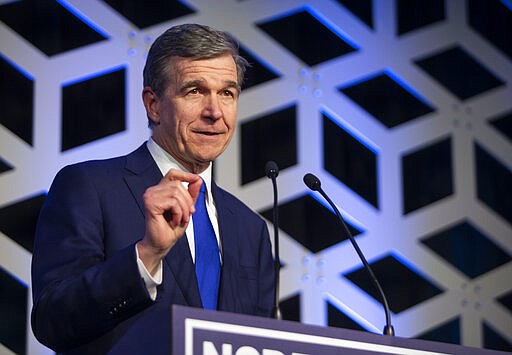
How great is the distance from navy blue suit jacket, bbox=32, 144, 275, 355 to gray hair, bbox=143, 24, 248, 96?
20 cm

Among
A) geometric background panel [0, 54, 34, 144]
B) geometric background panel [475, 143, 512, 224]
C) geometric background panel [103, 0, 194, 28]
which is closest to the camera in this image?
geometric background panel [0, 54, 34, 144]

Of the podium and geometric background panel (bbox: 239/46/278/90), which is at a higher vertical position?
geometric background panel (bbox: 239/46/278/90)

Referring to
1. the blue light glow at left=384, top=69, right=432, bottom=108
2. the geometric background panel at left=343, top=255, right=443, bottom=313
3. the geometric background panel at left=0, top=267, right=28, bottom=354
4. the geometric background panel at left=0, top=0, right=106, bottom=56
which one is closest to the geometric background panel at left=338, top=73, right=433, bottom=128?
the blue light glow at left=384, top=69, right=432, bottom=108

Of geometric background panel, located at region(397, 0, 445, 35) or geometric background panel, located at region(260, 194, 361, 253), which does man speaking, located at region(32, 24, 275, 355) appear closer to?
geometric background panel, located at region(260, 194, 361, 253)

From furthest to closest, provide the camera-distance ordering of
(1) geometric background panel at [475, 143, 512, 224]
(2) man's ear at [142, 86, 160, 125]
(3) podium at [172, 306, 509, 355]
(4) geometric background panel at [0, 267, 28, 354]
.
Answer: (1) geometric background panel at [475, 143, 512, 224] < (4) geometric background panel at [0, 267, 28, 354] < (2) man's ear at [142, 86, 160, 125] < (3) podium at [172, 306, 509, 355]

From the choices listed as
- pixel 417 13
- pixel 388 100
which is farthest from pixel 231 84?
pixel 417 13

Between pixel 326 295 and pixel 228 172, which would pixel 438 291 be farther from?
pixel 228 172

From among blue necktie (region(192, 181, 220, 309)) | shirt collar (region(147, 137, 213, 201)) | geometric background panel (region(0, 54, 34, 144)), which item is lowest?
blue necktie (region(192, 181, 220, 309))

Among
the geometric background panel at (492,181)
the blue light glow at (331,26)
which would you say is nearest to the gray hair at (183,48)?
the blue light glow at (331,26)

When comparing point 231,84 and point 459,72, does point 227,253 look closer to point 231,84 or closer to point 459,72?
point 231,84

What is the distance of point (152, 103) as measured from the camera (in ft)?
8.47

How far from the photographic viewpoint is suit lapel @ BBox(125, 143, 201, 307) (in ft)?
7.23

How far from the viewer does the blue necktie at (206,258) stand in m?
2.29

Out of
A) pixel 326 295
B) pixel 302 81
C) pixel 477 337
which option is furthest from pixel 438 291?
pixel 302 81
